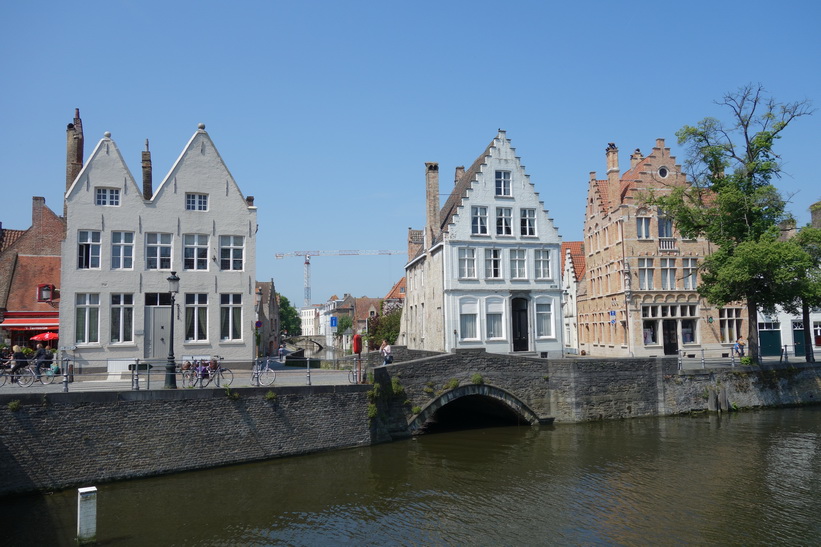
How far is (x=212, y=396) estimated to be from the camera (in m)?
19.1

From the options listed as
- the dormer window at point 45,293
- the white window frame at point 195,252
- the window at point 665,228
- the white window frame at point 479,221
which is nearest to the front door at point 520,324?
the white window frame at point 479,221

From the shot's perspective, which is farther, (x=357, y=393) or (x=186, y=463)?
(x=357, y=393)

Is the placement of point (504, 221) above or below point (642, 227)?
below

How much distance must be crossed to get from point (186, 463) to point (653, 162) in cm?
3415

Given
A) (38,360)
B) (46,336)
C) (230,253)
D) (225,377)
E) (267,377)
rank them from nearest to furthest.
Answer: (38,360) → (267,377) → (225,377) → (230,253) → (46,336)

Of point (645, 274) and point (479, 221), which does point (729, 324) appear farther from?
point (479, 221)

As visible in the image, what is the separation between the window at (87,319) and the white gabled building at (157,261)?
4cm

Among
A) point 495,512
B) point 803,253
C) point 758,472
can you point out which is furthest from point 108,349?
point 803,253

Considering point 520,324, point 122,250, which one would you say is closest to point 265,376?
point 122,250

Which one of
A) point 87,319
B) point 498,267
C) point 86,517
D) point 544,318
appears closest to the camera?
point 86,517

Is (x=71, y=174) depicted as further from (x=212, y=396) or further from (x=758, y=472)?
(x=758, y=472)

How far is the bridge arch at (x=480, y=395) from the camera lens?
23.7 metres

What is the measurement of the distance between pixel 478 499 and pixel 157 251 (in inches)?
712

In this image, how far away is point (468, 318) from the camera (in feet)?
108
